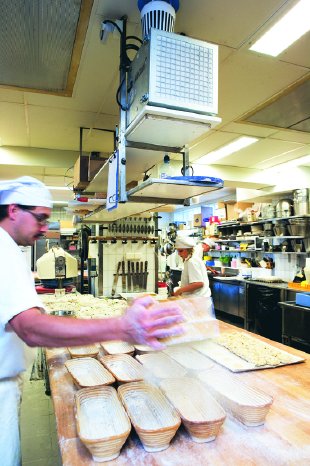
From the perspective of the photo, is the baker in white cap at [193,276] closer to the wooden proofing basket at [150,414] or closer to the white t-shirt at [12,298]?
the wooden proofing basket at [150,414]

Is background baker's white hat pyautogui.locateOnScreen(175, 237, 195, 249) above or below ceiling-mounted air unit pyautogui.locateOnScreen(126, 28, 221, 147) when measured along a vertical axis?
below

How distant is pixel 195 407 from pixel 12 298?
84cm

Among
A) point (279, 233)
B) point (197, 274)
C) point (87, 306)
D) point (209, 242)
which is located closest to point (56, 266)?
point (87, 306)

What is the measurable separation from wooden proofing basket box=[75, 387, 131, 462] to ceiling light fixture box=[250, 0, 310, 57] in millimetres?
2601

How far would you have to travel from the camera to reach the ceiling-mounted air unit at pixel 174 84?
1.79 meters

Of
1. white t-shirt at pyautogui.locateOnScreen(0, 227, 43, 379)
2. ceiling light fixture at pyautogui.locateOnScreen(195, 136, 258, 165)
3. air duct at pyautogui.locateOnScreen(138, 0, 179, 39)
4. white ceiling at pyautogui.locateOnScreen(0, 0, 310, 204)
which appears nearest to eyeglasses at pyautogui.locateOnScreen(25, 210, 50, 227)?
white t-shirt at pyautogui.locateOnScreen(0, 227, 43, 379)

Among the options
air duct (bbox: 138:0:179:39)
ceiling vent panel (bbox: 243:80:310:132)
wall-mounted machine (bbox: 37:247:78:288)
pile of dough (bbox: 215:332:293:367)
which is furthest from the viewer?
wall-mounted machine (bbox: 37:247:78:288)

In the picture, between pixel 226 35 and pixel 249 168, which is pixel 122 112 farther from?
pixel 249 168

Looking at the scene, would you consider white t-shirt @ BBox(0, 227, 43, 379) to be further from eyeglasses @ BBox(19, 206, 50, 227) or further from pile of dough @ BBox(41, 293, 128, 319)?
pile of dough @ BBox(41, 293, 128, 319)

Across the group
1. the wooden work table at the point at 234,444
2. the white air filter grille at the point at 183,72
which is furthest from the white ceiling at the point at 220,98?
the wooden work table at the point at 234,444

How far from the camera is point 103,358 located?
2027mm

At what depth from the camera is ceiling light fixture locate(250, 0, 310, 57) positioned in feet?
7.42

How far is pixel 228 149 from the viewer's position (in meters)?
5.39

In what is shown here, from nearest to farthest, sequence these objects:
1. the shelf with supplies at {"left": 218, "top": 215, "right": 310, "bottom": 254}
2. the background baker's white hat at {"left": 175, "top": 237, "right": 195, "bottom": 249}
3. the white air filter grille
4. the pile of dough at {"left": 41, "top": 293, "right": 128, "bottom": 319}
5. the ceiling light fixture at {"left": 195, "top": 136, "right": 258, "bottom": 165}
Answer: the white air filter grille < the pile of dough at {"left": 41, "top": 293, "right": 128, "bottom": 319} < the background baker's white hat at {"left": 175, "top": 237, "right": 195, "bottom": 249} < the ceiling light fixture at {"left": 195, "top": 136, "right": 258, "bottom": 165} < the shelf with supplies at {"left": 218, "top": 215, "right": 310, "bottom": 254}
